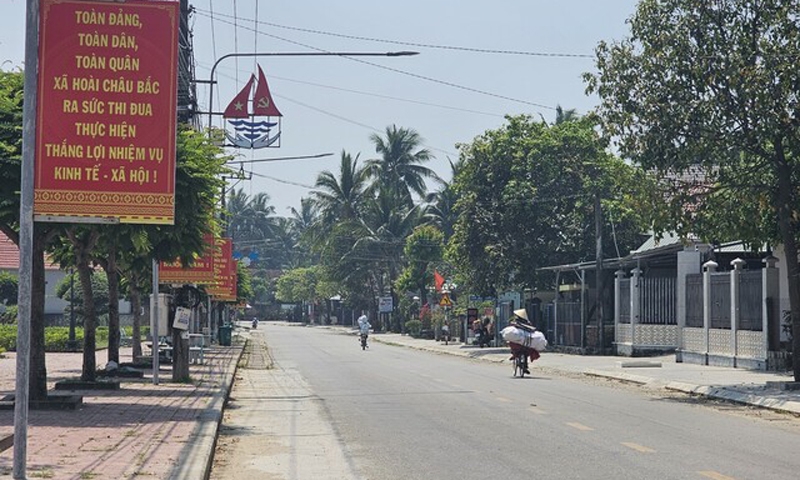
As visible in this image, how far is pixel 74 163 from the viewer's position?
11.0m

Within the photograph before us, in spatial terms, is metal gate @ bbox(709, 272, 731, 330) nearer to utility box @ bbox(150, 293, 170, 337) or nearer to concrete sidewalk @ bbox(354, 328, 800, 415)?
concrete sidewalk @ bbox(354, 328, 800, 415)

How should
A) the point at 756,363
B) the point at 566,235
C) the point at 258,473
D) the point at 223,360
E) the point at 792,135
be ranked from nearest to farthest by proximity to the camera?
the point at 258,473
the point at 792,135
the point at 756,363
the point at 223,360
the point at 566,235

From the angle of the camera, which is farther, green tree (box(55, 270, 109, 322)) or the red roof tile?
the red roof tile

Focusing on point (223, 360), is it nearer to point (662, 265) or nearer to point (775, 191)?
point (662, 265)

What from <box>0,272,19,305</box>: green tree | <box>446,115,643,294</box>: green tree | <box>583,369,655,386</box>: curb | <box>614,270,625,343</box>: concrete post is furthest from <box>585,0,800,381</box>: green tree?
<box>0,272,19,305</box>: green tree

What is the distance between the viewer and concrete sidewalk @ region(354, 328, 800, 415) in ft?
68.8

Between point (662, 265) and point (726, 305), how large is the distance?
8.66 m

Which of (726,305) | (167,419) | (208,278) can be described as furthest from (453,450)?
(726,305)

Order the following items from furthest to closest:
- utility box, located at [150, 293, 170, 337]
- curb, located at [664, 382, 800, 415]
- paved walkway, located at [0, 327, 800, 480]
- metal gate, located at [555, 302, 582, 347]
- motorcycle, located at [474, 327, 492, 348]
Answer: motorcycle, located at [474, 327, 492, 348] → metal gate, located at [555, 302, 582, 347] → utility box, located at [150, 293, 170, 337] → curb, located at [664, 382, 800, 415] → paved walkway, located at [0, 327, 800, 480]

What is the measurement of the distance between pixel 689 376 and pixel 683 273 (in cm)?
779

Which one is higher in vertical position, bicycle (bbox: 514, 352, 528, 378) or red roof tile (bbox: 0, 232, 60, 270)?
red roof tile (bbox: 0, 232, 60, 270)

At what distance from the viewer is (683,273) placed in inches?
1373

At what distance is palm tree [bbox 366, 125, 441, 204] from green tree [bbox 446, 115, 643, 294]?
110 ft

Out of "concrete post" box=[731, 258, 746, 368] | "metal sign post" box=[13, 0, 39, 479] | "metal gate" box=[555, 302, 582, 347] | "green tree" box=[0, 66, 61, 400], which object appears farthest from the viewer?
"metal gate" box=[555, 302, 582, 347]
